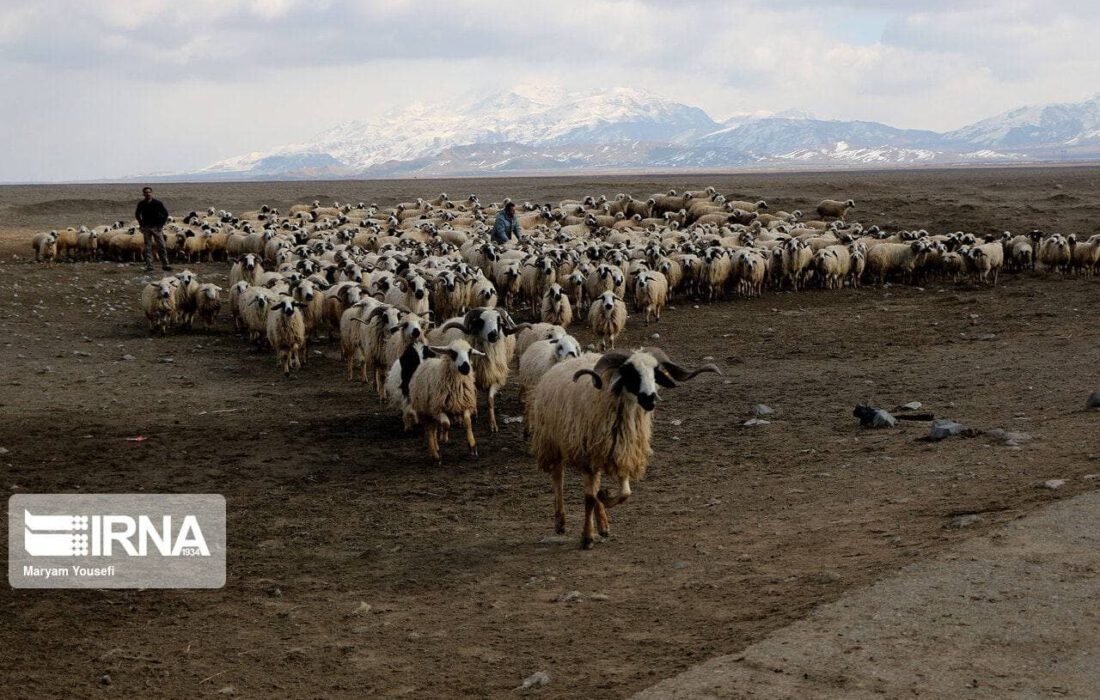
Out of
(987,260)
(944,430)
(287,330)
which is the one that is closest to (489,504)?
(944,430)

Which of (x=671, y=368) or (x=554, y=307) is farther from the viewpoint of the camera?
(x=554, y=307)

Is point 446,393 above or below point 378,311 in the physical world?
below

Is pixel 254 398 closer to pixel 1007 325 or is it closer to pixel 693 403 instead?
pixel 693 403

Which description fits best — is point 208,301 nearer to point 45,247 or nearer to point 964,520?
A: point 45,247

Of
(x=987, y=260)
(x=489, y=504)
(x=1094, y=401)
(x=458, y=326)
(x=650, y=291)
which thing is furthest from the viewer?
(x=987, y=260)

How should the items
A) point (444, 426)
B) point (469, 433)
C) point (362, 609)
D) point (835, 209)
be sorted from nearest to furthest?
point (362, 609), point (469, 433), point (444, 426), point (835, 209)

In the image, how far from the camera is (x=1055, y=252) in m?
25.1

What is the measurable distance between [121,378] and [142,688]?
10.0 meters

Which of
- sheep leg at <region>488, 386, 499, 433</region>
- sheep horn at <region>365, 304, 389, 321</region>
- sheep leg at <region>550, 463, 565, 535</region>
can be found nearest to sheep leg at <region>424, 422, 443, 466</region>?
sheep leg at <region>488, 386, 499, 433</region>

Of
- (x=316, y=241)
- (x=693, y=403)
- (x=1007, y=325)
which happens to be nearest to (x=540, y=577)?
(x=693, y=403)

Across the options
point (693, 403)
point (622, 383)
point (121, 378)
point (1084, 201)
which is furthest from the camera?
point (1084, 201)

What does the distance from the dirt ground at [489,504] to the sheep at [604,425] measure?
15.8 inches

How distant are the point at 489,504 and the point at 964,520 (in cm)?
406

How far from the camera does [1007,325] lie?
1842 centimetres
